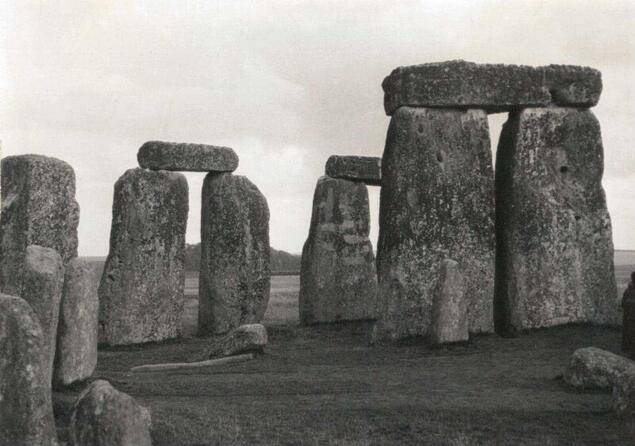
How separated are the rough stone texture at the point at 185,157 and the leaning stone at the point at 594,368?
27.8 feet

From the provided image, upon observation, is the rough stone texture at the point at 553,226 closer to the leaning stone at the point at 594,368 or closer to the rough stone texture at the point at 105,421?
the leaning stone at the point at 594,368

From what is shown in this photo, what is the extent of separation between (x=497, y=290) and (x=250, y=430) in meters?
7.16

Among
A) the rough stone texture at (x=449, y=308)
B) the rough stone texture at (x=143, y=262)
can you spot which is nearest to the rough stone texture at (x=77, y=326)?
the rough stone texture at (x=449, y=308)

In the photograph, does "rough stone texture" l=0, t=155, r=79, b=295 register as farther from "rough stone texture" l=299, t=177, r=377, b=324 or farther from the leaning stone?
the leaning stone

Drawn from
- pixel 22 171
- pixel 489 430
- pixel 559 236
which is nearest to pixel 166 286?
pixel 22 171

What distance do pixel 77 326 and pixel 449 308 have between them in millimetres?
4849

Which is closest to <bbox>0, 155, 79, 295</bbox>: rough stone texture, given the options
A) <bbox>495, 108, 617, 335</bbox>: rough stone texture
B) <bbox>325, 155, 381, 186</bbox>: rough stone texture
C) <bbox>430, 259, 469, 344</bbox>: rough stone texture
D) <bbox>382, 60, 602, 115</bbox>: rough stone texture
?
<bbox>382, 60, 602, 115</bbox>: rough stone texture

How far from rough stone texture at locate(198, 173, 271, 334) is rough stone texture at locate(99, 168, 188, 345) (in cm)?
89

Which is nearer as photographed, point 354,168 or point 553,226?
point 553,226

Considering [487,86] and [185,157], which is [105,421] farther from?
[185,157]

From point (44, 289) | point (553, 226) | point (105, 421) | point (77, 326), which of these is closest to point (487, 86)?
point (553, 226)

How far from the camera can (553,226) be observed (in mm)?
13742

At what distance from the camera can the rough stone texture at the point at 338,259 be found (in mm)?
18453

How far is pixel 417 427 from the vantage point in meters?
7.84
